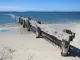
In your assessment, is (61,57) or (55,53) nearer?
(61,57)

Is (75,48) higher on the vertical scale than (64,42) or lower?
lower

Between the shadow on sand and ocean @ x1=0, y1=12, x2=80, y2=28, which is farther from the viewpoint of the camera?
ocean @ x1=0, y1=12, x2=80, y2=28

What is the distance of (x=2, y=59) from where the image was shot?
6340 millimetres

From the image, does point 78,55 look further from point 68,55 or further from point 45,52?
point 45,52

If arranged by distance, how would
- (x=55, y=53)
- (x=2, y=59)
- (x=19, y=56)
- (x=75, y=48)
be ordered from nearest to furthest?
1. (x=2, y=59)
2. (x=19, y=56)
3. (x=55, y=53)
4. (x=75, y=48)

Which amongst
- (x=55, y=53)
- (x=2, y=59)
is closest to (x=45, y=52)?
(x=55, y=53)

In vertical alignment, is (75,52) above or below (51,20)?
above

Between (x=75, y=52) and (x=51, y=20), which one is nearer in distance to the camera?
(x=75, y=52)

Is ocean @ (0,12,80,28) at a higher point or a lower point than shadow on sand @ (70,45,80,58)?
lower

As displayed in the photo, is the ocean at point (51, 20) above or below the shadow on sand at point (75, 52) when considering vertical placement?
below

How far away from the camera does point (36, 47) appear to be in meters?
8.50

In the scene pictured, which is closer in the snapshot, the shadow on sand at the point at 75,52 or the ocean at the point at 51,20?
the shadow on sand at the point at 75,52

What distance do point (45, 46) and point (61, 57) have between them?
197 cm

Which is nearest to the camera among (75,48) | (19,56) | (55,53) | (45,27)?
(19,56)
